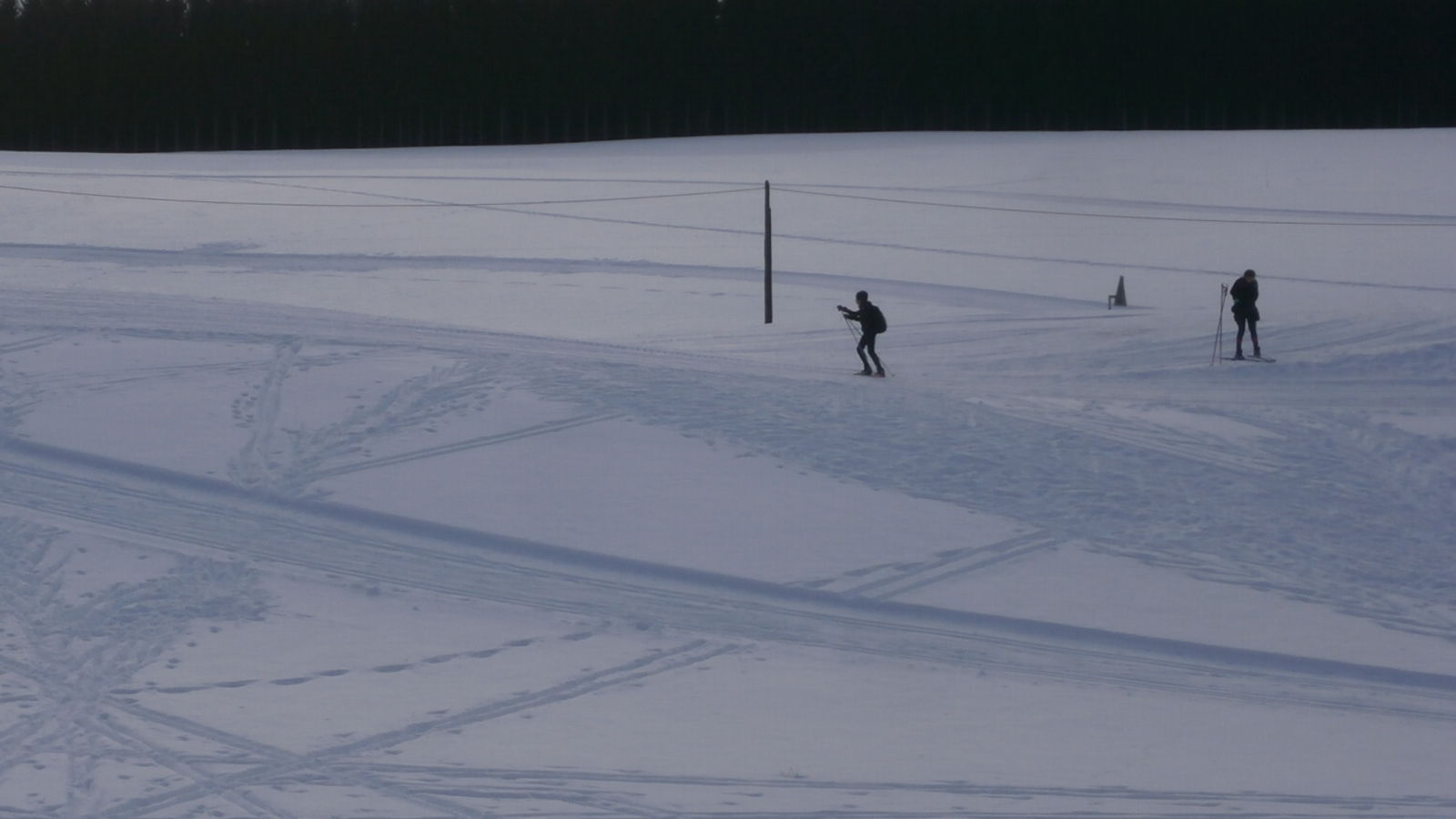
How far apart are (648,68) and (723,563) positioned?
41628 millimetres

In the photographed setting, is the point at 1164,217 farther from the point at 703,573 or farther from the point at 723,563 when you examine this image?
the point at 703,573

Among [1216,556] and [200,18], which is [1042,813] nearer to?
[1216,556]

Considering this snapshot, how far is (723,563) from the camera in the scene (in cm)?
868

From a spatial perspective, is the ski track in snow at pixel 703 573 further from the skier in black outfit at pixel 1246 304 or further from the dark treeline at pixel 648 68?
the dark treeline at pixel 648 68

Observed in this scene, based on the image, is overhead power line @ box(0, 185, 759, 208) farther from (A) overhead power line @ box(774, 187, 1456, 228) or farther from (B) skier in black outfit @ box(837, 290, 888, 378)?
(B) skier in black outfit @ box(837, 290, 888, 378)

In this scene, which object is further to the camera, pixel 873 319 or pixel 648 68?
pixel 648 68

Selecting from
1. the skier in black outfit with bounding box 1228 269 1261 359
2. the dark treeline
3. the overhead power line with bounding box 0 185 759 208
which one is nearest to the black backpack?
the skier in black outfit with bounding box 1228 269 1261 359

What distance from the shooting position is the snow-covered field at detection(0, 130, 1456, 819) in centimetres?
594

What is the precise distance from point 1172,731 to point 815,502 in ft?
12.2

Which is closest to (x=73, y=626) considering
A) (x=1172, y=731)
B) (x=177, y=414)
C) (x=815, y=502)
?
(x=177, y=414)

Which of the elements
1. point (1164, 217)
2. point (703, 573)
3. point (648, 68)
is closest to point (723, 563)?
point (703, 573)

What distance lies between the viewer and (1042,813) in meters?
5.54

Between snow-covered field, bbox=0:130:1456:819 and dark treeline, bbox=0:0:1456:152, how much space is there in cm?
2648

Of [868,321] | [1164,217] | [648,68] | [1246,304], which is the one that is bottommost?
[868,321]
